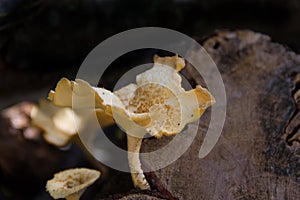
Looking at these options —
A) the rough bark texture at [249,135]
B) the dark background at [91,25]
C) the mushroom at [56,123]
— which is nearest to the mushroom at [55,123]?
the mushroom at [56,123]

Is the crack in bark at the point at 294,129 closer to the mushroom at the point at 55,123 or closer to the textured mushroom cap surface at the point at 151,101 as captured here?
the textured mushroom cap surface at the point at 151,101

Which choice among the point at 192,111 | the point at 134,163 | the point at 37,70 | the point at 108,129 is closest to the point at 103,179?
the point at 108,129

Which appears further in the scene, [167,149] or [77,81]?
[167,149]

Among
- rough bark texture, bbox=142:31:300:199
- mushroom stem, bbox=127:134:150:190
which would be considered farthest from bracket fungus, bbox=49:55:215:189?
rough bark texture, bbox=142:31:300:199

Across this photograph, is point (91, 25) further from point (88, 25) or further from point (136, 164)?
point (136, 164)

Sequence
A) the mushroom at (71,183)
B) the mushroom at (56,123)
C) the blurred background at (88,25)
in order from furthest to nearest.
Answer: the blurred background at (88,25) < the mushroom at (56,123) < the mushroom at (71,183)

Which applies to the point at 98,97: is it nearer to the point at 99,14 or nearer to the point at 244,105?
the point at 244,105

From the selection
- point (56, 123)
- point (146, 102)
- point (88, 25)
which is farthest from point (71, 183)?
point (88, 25)
